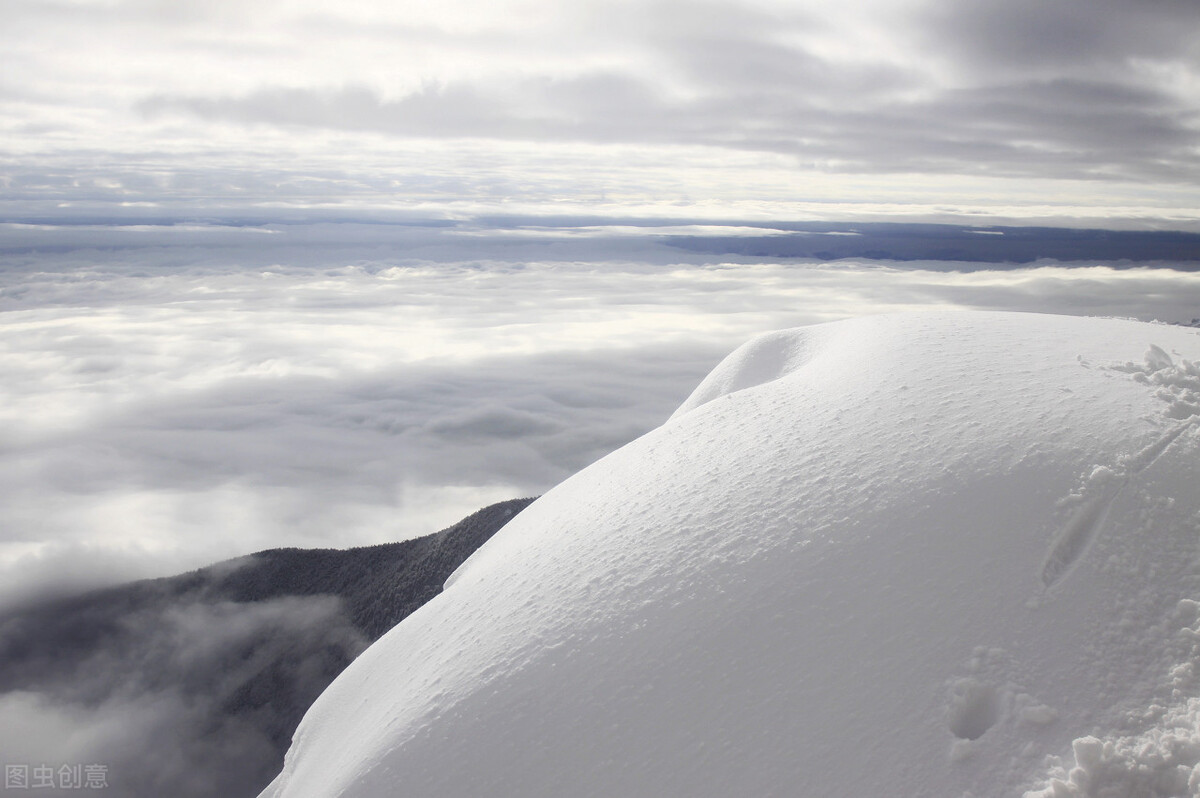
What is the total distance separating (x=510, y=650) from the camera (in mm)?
6383

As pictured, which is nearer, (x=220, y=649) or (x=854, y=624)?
(x=854, y=624)

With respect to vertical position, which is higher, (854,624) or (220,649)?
(854,624)

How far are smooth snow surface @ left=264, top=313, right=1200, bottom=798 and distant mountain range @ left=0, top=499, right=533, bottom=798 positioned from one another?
1653 cm

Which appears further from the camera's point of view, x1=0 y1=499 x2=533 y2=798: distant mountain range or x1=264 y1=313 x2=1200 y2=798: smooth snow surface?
x1=0 y1=499 x2=533 y2=798: distant mountain range

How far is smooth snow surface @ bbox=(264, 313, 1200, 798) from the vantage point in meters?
4.64

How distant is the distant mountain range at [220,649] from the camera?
24578 mm

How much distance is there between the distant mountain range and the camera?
80.6ft

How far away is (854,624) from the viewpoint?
214 inches

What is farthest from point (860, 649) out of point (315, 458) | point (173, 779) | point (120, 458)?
point (120, 458)

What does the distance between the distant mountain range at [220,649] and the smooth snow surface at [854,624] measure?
16.5m

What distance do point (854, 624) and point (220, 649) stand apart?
110 feet

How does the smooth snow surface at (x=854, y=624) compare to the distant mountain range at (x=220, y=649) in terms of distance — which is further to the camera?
the distant mountain range at (x=220, y=649)

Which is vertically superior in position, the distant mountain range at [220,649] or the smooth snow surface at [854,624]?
the smooth snow surface at [854,624]

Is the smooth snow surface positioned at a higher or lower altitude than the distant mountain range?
higher
